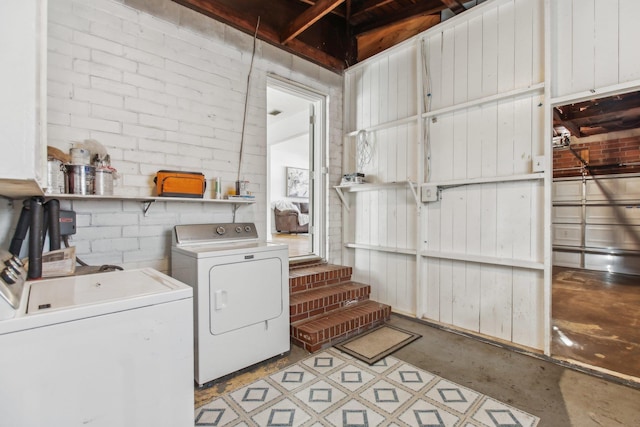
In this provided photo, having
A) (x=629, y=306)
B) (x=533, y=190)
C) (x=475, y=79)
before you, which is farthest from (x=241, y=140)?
(x=629, y=306)

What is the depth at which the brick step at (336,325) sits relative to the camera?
2.61 m

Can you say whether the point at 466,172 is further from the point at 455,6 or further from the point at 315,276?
the point at 315,276

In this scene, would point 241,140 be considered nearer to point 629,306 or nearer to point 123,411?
point 123,411

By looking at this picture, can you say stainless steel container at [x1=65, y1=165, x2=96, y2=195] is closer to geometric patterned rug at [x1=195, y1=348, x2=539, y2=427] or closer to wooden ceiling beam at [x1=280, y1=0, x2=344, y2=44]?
geometric patterned rug at [x1=195, y1=348, x2=539, y2=427]

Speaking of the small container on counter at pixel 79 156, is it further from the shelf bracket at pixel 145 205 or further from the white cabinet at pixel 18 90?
the white cabinet at pixel 18 90

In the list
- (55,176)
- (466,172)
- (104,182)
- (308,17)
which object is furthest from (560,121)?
(55,176)

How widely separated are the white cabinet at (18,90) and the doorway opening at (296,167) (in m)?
2.69

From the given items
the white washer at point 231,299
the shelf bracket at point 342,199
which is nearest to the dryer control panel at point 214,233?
the white washer at point 231,299

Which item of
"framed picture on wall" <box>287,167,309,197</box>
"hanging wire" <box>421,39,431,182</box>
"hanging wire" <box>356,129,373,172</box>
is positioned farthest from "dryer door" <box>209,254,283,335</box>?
"framed picture on wall" <box>287,167,309,197</box>

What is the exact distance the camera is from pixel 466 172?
297 centimetres

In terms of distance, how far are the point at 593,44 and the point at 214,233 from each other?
3353 millimetres

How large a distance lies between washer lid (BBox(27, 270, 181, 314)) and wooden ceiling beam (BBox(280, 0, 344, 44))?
2.71m

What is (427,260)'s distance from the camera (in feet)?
10.7

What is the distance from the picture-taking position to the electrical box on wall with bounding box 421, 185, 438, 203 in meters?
3.14
